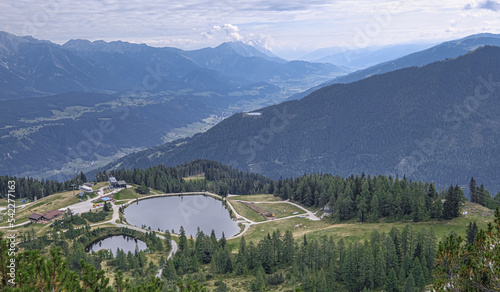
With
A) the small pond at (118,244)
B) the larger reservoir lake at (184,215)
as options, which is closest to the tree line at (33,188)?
the larger reservoir lake at (184,215)

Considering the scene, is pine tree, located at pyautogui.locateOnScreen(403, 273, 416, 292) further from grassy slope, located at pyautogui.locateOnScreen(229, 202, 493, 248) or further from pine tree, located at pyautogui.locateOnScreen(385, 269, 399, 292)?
grassy slope, located at pyautogui.locateOnScreen(229, 202, 493, 248)

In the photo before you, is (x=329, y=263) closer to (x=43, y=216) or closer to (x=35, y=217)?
(x=43, y=216)

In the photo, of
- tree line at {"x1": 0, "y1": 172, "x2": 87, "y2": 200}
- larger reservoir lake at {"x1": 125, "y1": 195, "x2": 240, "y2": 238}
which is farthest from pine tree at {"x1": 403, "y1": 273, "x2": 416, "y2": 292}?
tree line at {"x1": 0, "y1": 172, "x2": 87, "y2": 200}

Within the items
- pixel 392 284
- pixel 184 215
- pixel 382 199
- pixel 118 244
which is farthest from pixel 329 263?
pixel 184 215

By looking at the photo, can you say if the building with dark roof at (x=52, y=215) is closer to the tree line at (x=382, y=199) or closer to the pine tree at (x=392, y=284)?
the tree line at (x=382, y=199)

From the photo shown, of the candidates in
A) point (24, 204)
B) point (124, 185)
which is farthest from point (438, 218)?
point (24, 204)

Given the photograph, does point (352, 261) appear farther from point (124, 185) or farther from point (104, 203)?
point (124, 185)
